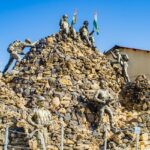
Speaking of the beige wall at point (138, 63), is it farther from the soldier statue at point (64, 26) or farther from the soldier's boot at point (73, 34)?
the soldier statue at point (64, 26)

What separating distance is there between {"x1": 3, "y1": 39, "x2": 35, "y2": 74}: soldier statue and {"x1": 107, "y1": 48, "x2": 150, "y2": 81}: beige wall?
6714mm

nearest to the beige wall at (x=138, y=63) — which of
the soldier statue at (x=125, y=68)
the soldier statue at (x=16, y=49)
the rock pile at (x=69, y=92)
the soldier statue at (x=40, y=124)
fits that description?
the soldier statue at (x=125, y=68)

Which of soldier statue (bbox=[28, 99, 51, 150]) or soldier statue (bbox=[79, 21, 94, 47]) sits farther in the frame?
soldier statue (bbox=[79, 21, 94, 47])

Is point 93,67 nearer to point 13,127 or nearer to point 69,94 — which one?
point 69,94

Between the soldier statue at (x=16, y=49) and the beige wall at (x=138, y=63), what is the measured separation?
6.71 metres

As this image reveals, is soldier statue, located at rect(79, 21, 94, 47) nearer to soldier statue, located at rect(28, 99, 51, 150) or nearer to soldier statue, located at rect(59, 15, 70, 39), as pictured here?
soldier statue, located at rect(59, 15, 70, 39)

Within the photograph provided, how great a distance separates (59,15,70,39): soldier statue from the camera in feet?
92.1

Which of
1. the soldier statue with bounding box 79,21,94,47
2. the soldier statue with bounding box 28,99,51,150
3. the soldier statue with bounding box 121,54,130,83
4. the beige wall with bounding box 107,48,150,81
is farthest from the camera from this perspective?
the beige wall with bounding box 107,48,150,81

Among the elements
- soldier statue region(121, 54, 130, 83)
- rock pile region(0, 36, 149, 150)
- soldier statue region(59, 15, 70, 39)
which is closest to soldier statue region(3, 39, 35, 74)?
rock pile region(0, 36, 149, 150)

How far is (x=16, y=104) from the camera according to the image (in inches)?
914

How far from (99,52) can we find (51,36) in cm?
272

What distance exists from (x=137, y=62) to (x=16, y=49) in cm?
757

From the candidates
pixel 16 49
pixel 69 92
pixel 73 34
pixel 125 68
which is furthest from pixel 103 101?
pixel 16 49

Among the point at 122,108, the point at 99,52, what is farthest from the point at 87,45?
the point at 122,108
